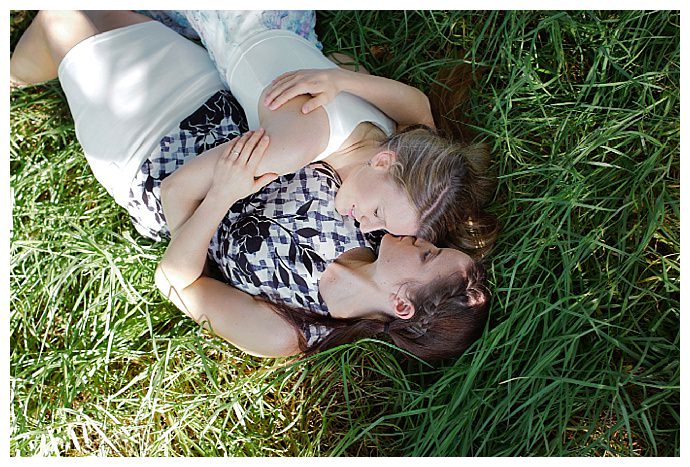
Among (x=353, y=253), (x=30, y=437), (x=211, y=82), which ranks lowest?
(x=30, y=437)

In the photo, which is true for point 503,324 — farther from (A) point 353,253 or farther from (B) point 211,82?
(B) point 211,82

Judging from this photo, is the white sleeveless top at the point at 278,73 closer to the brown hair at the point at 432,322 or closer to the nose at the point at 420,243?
the nose at the point at 420,243

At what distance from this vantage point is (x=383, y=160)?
1.81 m

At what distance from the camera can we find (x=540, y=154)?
1.95m

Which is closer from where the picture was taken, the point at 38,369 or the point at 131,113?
the point at 131,113

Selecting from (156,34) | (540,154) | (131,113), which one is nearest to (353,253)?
(540,154)

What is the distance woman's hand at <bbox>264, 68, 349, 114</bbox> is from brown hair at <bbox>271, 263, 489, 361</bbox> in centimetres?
57

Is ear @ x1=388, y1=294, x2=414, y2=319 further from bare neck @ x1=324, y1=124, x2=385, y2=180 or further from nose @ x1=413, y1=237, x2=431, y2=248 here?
bare neck @ x1=324, y1=124, x2=385, y2=180

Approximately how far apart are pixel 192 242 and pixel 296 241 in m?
0.29

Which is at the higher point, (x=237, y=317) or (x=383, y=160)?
(x=383, y=160)

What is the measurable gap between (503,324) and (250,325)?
71 cm

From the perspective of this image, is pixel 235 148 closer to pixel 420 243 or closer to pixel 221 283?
pixel 221 283

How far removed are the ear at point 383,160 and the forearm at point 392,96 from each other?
7.1 inches

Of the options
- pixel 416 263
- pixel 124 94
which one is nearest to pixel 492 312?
pixel 416 263
